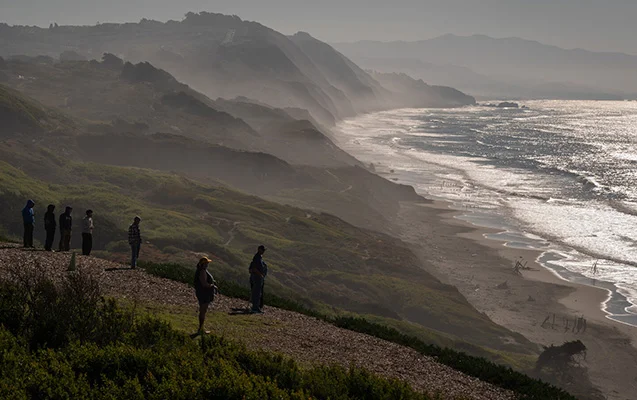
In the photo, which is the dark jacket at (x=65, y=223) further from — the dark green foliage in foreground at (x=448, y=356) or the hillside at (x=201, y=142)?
the hillside at (x=201, y=142)

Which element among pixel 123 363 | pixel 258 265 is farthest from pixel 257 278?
pixel 123 363

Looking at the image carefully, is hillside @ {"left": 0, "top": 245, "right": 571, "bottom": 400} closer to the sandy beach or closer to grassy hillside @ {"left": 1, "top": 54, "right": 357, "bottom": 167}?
the sandy beach

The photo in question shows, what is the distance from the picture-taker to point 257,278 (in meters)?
23.2

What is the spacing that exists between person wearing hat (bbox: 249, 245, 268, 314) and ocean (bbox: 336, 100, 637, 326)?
122 ft

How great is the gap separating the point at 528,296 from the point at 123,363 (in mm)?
47022

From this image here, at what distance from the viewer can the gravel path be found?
19750 millimetres

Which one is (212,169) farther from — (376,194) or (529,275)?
(529,275)

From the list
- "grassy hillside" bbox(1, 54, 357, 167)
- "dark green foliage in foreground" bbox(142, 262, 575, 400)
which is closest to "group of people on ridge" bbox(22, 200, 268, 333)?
"dark green foliage in foreground" bbox(142, 262, 575, 400)

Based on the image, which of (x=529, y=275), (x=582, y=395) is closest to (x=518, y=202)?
(x=529, y=275)

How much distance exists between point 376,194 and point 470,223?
2081 cm

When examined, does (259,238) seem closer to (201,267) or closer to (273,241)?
(273,241)

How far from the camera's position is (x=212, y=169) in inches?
4035

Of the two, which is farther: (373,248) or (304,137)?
(304,137)

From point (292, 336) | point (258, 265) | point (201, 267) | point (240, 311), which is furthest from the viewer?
point (240, 311)
